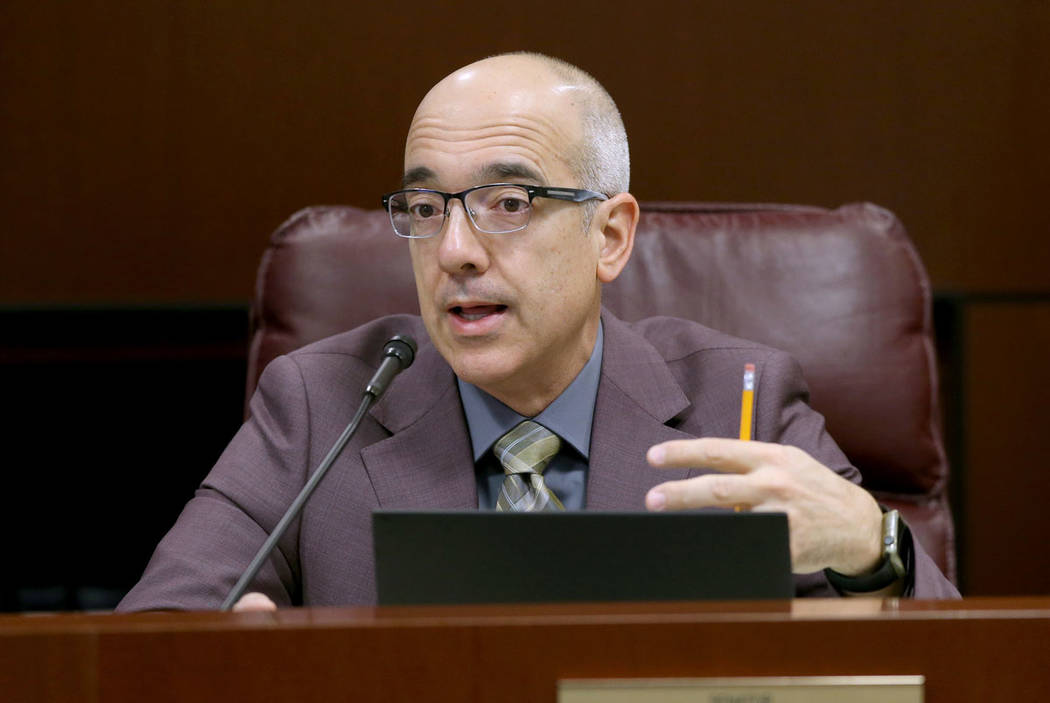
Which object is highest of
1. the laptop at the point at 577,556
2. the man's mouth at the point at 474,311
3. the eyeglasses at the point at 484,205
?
the eyeglasses at the point at 484,205

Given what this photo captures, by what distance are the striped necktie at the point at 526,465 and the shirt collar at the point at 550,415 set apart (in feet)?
0.03

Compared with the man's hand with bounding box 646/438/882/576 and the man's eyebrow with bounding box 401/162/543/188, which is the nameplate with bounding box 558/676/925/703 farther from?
the man's eyebrow with bounding box 401/162/543/188

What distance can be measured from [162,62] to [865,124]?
1431 millimetres

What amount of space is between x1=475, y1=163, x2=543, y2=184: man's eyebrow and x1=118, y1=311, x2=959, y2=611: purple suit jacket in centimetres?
26

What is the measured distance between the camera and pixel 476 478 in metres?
1.38

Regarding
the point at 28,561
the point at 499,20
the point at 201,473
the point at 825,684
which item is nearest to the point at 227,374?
the point at 201,473

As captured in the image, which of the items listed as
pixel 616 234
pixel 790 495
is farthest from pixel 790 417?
pixel 790 495

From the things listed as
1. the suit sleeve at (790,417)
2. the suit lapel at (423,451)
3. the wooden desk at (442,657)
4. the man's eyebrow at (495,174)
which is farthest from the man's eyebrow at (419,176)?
the wooden desk at (442,657)

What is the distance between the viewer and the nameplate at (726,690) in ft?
1.97

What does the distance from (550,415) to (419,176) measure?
33 centimetres

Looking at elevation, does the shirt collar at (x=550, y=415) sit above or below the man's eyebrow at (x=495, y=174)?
below

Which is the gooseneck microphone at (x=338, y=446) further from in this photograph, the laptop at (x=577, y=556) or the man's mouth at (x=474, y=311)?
the laptop at (x=577, y=556)

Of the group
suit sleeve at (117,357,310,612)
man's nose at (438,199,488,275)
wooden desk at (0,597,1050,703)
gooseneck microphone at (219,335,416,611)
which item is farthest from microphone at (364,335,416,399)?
wooden desk at (0,597,1050,703)

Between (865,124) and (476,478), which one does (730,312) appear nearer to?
(476,478)
